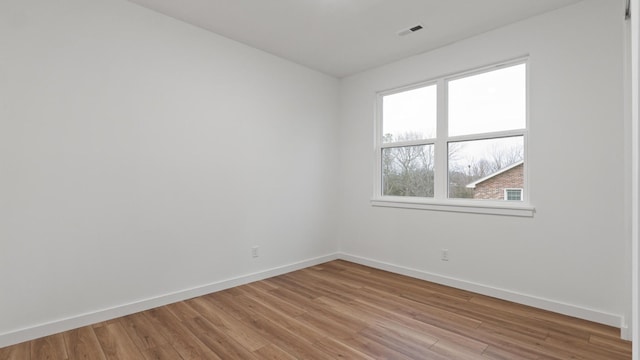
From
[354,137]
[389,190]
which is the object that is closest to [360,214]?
[389,190]

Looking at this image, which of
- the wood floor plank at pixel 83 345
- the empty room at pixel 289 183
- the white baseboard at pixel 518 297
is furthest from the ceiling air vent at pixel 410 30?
the wood floor plank at pixel 83 345

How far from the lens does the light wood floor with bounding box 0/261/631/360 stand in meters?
2.06

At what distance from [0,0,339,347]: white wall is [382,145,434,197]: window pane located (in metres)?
1.39

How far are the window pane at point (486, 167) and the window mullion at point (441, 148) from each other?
0.22ft

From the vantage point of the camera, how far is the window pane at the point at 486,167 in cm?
303

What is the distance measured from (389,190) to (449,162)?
2.93 ft

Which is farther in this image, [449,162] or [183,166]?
[449,162]

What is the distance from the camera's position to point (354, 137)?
14.6 ft

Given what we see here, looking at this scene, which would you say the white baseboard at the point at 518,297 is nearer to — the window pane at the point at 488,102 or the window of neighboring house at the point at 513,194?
the window of neighboring house at the point at 513,194

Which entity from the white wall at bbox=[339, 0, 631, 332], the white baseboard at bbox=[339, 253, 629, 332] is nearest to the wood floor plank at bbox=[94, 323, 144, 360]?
the white baseboard at bbox=[339, 253, 629, 332]

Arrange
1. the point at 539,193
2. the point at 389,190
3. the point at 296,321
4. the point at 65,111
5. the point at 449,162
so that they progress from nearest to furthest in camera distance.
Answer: the point at 65,111 → the point at 296,321 → the point at 539,193 → the point at 449,162 → the point at 389,190

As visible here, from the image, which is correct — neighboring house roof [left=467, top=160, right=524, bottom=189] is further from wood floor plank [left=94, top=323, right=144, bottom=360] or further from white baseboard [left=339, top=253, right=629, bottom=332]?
wood floor plank [left=94, top=323, right=144, bottom=360]

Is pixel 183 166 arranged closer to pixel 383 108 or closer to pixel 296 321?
pixel 296 321

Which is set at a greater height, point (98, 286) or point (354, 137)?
point (354, 137)
